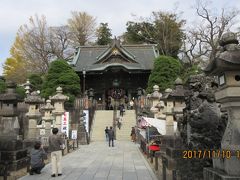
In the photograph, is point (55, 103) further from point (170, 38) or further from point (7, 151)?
point (170, 38)

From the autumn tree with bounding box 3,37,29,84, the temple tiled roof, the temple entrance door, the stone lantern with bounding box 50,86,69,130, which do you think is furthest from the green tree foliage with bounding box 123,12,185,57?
the stone lantern with bounding box 50,86,69,130

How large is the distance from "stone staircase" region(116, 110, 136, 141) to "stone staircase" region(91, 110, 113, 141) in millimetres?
1545

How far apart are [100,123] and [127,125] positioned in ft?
10.2

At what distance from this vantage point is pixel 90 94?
45.6 metres

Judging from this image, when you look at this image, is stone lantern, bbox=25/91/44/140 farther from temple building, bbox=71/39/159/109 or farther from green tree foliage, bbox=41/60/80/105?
temple building, bbox=71/39/159/109

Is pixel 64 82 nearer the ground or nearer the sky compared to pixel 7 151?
nearer the sky

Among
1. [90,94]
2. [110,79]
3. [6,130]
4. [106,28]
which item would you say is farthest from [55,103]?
[106,28]

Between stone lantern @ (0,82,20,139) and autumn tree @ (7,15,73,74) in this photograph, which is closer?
stone lantern @ (0,82,20,139)

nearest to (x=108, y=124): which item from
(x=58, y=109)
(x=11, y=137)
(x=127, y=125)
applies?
(x=127, y=125)

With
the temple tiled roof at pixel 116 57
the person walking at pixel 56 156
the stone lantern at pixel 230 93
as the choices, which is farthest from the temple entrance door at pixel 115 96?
the stone lantern at pixel 230 93

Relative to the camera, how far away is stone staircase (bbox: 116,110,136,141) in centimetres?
3469

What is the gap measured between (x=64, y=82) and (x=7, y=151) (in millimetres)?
29209

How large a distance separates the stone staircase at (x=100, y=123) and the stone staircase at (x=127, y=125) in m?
1.54

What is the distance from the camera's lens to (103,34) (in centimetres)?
7181
